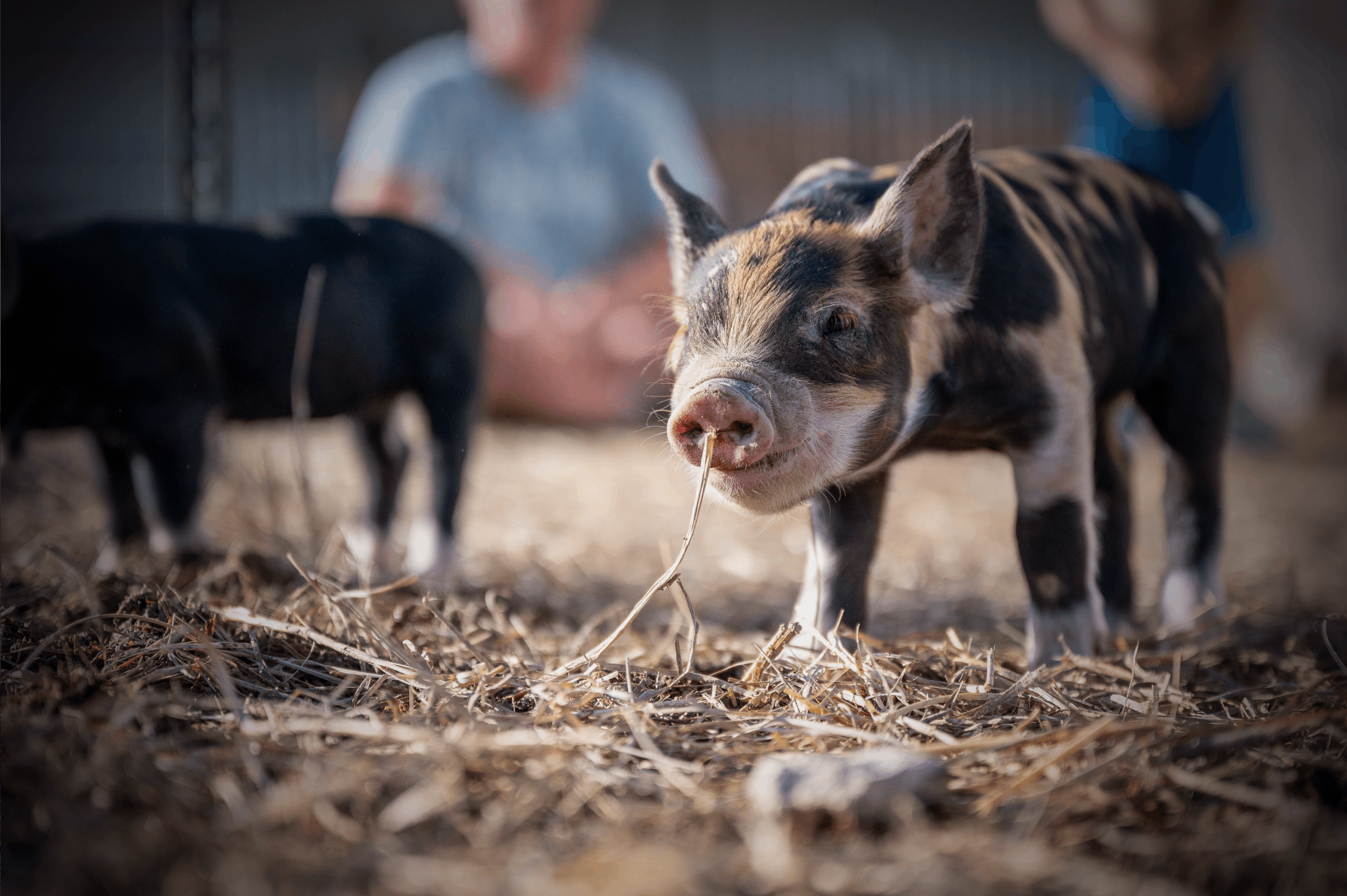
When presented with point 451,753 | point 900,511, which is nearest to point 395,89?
point 900,511

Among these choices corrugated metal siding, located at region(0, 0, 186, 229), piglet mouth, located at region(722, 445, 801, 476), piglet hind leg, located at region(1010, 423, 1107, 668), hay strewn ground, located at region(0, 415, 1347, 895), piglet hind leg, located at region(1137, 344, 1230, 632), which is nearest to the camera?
hay strewn ground, located at region(0, 415, 1347, 895)

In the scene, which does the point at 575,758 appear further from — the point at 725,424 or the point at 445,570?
the point at 445,570

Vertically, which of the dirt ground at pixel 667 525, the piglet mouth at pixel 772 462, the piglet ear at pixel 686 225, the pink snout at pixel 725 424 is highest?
the piglet ear at pixel 686 225

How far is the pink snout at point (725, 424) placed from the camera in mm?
1907

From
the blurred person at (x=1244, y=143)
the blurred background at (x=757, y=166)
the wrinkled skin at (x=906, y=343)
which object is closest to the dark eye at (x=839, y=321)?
the wrinkled skin at (x=906, y=343)

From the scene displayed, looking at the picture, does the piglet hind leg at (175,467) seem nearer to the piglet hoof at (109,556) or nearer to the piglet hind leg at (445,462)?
the piglet hoof at (109,556)

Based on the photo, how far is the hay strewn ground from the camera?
127 centimetres

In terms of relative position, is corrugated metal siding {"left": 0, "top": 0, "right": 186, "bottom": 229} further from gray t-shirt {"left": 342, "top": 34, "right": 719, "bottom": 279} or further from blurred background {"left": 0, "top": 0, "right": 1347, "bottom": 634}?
gray t-shirt {"left": 342, "top": 34, "right": 719, "bottom": 279}

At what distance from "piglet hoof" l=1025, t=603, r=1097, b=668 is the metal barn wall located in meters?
7.63

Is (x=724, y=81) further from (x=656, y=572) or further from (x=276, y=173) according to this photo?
(x=656, y=572)

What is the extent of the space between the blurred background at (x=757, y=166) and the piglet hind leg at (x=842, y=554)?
2.38 ft

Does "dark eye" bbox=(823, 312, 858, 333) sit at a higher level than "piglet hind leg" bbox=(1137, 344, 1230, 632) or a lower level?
higher

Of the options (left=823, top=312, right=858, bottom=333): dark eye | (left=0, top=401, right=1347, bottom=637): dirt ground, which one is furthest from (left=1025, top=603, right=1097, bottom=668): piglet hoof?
(left=823, top=312, right=858, bottom=333): dark eye

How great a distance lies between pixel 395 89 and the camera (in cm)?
706
